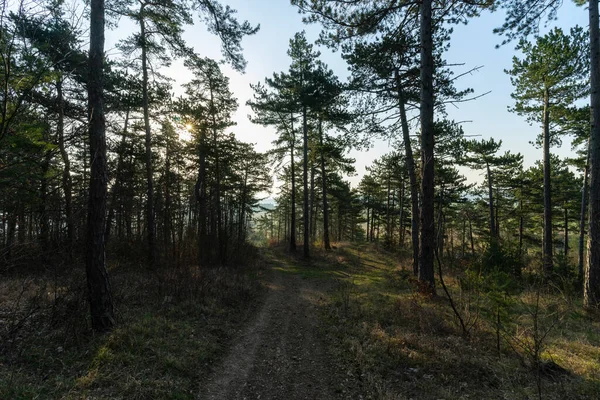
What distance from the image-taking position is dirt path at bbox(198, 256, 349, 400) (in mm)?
4109

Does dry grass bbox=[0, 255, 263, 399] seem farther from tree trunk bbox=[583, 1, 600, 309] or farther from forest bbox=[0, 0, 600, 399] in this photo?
tree trunk bbox=[583, 1, 600, 309]

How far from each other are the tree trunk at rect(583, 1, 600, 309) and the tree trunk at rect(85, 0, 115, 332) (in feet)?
40.4

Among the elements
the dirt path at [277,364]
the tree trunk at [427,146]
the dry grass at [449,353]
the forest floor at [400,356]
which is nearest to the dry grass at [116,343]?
the dirt path at [277,364]

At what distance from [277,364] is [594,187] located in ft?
32.2

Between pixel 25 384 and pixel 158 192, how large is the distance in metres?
13.8

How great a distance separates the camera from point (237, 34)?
681cm

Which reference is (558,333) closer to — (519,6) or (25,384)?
(519,6)

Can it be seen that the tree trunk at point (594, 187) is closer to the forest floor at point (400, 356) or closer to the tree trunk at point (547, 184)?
the forest floor at point (400, 356)

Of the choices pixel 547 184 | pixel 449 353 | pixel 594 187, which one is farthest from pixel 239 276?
pixel 547 184

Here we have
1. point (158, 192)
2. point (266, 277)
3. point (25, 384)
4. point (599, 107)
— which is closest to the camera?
point (25, 384)

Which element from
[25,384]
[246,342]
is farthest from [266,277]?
[25,384]

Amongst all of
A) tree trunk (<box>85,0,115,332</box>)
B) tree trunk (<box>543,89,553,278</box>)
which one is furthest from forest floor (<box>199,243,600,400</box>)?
tree trunk (<box>543,89,553,278</box>)

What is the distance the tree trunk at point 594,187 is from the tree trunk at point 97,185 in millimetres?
12328

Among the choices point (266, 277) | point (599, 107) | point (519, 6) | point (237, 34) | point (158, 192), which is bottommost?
point (266, 277)
